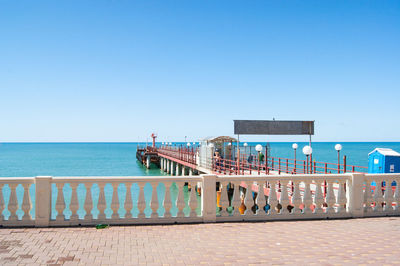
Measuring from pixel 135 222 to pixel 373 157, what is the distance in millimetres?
14279

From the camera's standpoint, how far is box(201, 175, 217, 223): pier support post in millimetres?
7121

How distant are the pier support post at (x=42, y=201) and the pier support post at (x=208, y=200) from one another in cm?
289

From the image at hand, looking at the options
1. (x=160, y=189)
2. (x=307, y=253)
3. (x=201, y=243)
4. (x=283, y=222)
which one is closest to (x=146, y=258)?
(x=201, y=243)

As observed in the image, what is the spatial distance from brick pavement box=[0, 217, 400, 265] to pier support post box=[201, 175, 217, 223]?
0.68 feet

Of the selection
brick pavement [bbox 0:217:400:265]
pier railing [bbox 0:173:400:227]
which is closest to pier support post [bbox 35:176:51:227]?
pier railing [bbox 0:173:400:227]

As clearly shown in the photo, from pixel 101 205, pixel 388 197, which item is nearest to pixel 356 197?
pixel 388 197

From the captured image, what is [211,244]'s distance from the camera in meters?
5.79

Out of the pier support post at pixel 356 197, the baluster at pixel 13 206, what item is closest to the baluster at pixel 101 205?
the baluster at pixel 13 206

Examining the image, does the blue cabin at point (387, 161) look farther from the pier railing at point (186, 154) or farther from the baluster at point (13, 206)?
the pier railing at point (186, 154)

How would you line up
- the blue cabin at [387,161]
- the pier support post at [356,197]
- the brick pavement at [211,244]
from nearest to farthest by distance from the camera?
the brick pavement at [211,244] → the pier support post at [356,197] → the blue cabin at [387,161]

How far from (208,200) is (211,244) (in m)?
1.43

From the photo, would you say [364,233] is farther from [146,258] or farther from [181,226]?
[146,258]

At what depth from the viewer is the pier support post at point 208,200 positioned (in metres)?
7.12

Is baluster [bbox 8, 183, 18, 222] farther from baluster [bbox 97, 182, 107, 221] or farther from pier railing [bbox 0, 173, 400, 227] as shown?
baluster [bbox 97, 182, 107, 221]
